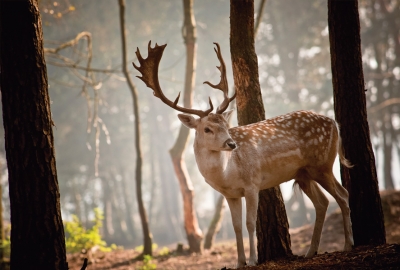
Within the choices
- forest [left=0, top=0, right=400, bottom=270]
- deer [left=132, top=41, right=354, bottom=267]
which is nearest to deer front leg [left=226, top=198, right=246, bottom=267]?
deer [left=132, top=41, right=354, bottom=267]

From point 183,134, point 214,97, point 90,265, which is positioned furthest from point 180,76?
point 90,265

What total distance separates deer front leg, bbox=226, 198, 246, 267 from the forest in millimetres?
333

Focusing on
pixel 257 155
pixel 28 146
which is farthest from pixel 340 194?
pixel 28 146

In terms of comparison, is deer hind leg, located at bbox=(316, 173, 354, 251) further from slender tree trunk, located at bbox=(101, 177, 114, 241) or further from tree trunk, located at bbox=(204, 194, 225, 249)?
slender tree trunk, located at bbox=(101, 177, 114, 241)

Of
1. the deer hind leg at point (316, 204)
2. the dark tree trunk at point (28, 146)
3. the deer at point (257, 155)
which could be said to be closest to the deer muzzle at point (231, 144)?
the deer at point (257, 155)

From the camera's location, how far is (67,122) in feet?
108

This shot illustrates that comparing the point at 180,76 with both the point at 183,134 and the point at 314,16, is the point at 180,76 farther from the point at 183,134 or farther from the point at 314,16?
the point at 183,134

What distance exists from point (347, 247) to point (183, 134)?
285 inches

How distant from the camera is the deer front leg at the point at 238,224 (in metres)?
5.66

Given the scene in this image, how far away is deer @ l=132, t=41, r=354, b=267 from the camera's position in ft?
18.8

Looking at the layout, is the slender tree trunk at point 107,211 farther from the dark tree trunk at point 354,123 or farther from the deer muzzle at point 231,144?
the deer muzzle at point 231,144

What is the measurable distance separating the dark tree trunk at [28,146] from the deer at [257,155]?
1.46 metres

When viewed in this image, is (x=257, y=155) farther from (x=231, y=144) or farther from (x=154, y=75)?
(x=154, y=75)

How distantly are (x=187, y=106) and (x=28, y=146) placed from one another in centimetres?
811
